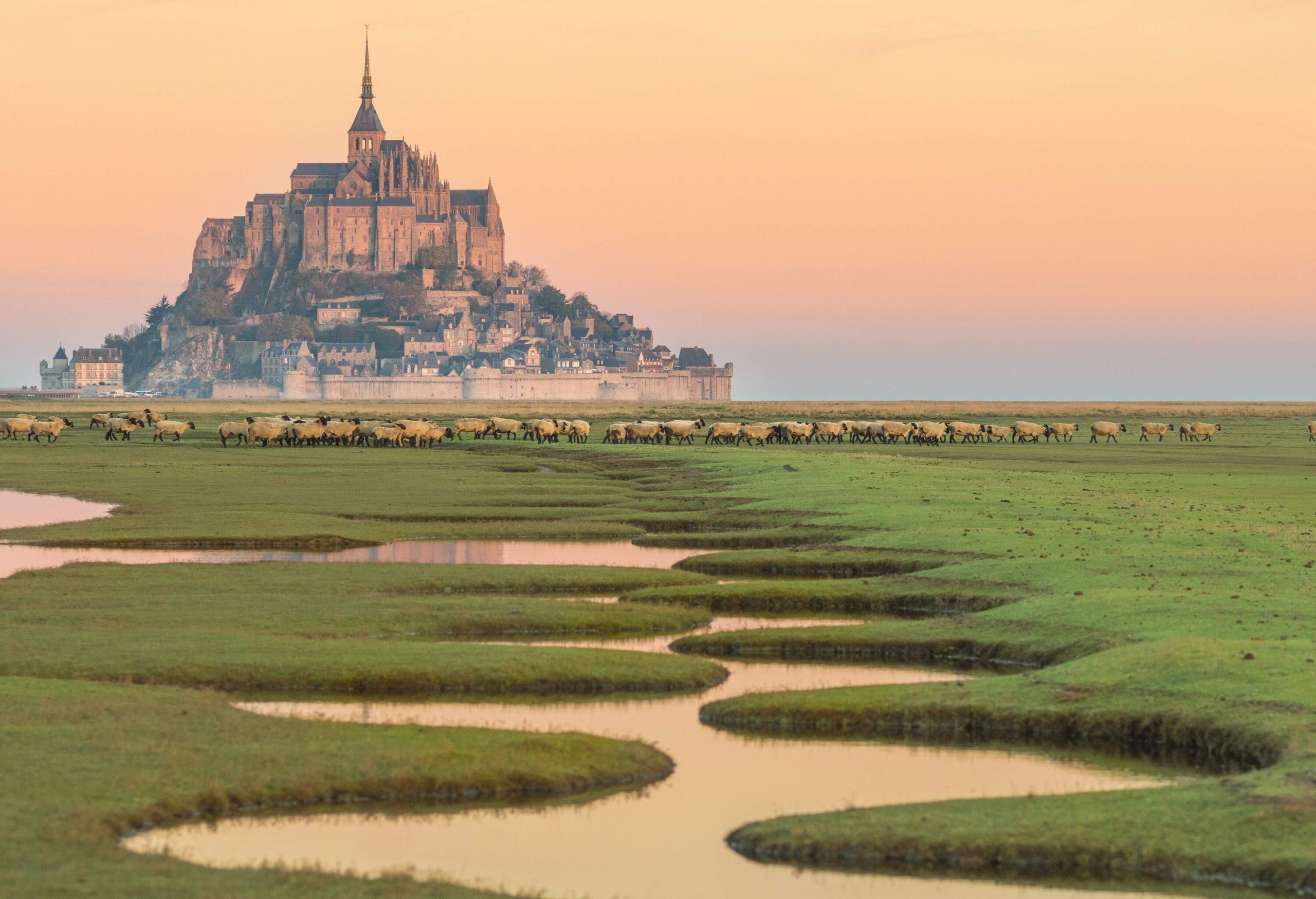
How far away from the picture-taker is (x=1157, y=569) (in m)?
22.1

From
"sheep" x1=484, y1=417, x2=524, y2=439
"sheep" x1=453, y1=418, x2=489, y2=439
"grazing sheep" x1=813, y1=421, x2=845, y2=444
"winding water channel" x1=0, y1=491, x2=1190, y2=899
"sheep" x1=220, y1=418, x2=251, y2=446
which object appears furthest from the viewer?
"sheep" x1=484, y1=417, x2=524, y2=439

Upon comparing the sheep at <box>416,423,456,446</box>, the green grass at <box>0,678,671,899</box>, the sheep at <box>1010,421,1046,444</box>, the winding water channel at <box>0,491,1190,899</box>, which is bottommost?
the winding water channel at <box>0,491,1190,899</box>

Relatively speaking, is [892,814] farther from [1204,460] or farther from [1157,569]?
[1204,460]

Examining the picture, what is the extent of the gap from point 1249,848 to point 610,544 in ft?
67.7

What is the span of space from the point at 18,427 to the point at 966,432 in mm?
42776

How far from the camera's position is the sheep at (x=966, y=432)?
73.4 m

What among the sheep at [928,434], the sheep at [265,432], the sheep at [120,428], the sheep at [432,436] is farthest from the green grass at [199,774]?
the sheep at [120,428]

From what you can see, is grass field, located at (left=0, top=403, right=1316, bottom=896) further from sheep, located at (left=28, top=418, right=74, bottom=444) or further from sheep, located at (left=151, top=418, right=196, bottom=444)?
sheep, located at (left=28, top=418, right=74, bottom=444)

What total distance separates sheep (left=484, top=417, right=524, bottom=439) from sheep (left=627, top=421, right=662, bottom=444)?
8.77m

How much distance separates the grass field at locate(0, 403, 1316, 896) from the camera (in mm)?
10578

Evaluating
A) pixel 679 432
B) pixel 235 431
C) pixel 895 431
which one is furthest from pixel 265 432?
pixel 895 431

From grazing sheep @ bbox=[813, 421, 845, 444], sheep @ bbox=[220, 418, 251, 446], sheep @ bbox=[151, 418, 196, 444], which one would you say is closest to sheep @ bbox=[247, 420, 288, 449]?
sheep @ bbox=[220, 418, 251, 446]

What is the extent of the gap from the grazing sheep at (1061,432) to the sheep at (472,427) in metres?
27.4

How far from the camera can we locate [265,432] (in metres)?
66.9
